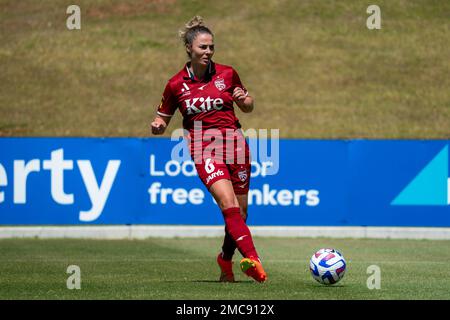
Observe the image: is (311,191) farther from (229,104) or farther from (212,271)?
(229,104)

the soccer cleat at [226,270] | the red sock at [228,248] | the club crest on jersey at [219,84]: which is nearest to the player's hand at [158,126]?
the club crest on jersey at [219,84]

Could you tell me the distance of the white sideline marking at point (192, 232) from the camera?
1905 cm

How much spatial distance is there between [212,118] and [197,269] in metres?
2.92

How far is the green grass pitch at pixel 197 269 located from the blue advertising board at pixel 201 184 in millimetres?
726

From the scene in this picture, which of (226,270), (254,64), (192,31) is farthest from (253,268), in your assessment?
(254,64)

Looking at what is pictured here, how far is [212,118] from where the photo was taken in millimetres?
10242

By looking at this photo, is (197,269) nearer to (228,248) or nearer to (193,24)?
(228,248)

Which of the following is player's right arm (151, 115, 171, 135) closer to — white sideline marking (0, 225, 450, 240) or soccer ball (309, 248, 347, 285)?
soccer ball (309, 248, 347, 285)

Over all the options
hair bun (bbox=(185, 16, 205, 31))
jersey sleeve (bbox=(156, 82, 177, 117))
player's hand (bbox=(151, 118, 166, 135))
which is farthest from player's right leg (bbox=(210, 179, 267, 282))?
hair bun (bbox=(185, 16, 205, 31))

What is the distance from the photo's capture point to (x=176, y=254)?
15.3 m

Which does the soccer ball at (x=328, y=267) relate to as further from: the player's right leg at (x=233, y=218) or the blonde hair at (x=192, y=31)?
the blonde hair at (x=192, y=31)

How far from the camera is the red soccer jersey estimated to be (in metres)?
Result: 10.2

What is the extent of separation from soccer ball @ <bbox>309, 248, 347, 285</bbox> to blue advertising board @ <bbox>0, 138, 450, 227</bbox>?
9041mm
